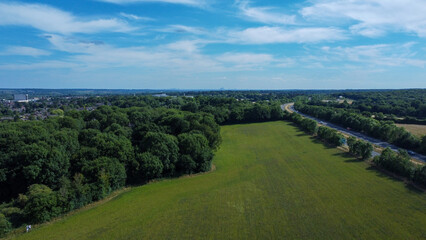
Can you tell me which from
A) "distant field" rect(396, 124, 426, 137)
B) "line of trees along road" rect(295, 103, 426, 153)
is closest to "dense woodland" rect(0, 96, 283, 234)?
"line of trees along road" rect(295, 103, 426, 153)

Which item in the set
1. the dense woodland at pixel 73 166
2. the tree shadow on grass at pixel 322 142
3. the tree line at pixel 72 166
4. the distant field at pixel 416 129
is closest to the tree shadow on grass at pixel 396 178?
the tree shadow on grass at pixel 322 142

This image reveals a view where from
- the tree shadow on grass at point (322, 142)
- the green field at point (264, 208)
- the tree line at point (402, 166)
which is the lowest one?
the green field at point (264, 208)

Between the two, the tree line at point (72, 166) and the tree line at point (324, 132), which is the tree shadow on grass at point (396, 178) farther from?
the tree line at point (72, 166)

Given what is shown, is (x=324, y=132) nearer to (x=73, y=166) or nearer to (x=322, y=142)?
(x=322, y=142)

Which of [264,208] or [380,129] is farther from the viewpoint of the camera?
[380,129]

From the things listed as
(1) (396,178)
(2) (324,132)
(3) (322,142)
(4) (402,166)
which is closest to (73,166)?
(1) (396,178)

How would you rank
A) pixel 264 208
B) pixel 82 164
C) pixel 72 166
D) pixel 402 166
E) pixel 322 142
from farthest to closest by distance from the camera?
pixel 322 142 → pixel 402 166 → pixel 72 166 → pixel 82 164 → pixel 264 208

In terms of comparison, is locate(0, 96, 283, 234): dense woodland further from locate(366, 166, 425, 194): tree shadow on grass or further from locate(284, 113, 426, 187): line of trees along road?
locate(284, 113, 426, 187): line of trees along road

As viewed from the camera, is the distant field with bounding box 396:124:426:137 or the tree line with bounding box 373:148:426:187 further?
the distant field with bounding box 396:124:426:137

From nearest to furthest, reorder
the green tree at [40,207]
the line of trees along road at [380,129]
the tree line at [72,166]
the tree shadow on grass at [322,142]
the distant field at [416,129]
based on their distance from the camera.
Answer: the green tree at [40,207] → the tree line at [72,166] → the line of trees along road at [380,129] → the tree shadow on grass at [322,142] → the distant field at [416,129]
